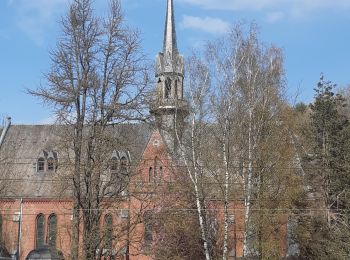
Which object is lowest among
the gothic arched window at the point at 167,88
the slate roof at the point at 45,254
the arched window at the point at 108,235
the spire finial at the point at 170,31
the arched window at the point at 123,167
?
the slate roof at the point at 45,254

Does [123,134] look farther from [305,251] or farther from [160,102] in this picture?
[305,251]

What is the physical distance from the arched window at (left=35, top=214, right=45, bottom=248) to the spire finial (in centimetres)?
1469

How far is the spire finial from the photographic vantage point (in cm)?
4097

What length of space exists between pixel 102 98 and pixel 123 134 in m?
1.80

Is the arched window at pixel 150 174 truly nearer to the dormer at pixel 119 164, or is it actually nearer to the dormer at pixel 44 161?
the dormer at pixel 119 164

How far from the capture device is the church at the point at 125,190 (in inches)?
1009

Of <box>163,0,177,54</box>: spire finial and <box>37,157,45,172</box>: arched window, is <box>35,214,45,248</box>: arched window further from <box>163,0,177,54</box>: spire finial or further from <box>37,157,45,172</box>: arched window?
<box>163,0,177,54</box>: spire finial

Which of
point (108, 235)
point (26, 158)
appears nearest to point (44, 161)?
point (26, 158)

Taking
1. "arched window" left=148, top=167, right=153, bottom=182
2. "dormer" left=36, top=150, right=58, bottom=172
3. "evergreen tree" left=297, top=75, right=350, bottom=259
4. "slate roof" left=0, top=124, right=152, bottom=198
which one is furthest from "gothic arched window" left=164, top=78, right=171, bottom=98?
"dormer" left=36, top=150, right=58, bottom=172

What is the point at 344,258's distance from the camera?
77.0 feet

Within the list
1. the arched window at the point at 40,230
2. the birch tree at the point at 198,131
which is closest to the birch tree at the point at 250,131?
the birch tree at the point at 198,131

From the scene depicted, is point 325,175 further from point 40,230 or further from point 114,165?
point 40,230

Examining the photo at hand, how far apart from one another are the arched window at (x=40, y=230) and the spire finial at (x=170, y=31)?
48.2 ft

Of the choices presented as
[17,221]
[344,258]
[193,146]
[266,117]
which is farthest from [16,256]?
[344,258]
